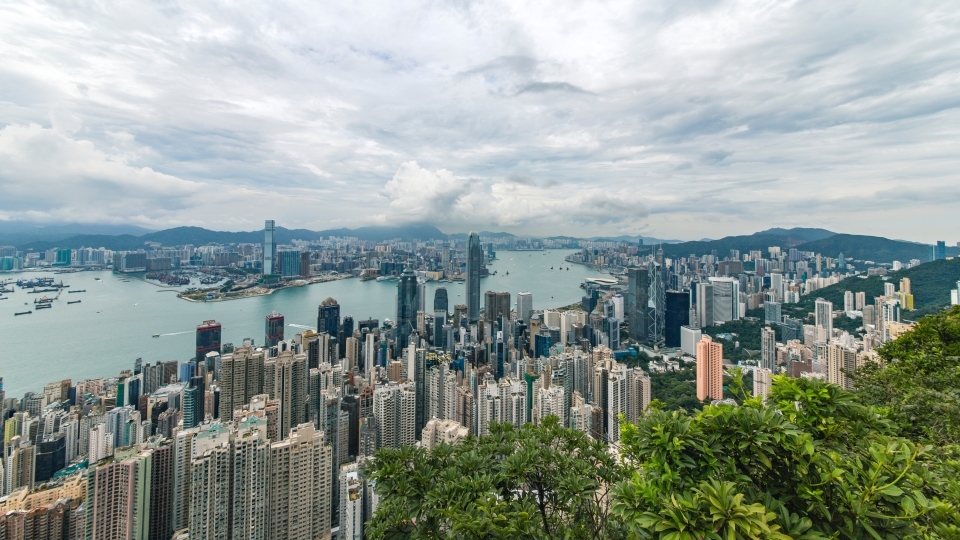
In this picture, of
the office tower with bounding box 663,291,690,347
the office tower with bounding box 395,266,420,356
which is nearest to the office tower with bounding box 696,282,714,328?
the office tower with bounding box 663,291,690,347

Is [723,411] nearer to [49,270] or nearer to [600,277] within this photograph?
[49,270]

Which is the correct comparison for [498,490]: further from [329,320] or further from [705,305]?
[705,305]

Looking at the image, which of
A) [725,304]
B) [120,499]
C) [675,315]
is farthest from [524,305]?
[120,499]

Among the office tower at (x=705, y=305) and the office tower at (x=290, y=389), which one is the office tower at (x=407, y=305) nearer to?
the office tower at (x=290, y=389)

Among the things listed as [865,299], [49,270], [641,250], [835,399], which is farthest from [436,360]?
[641,250]

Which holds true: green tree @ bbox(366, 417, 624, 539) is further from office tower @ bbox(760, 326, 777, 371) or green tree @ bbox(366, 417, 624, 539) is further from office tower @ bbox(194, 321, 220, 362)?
office tower @ bbox(194, 321, 220, 362)

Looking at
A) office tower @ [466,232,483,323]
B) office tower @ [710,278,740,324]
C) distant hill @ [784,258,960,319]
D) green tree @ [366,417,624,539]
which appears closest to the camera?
green tree @ [366,417,624,539]

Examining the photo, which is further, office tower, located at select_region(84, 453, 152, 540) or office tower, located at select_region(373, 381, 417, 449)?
office tower, located at select_region(373, 381, 417, 449)
